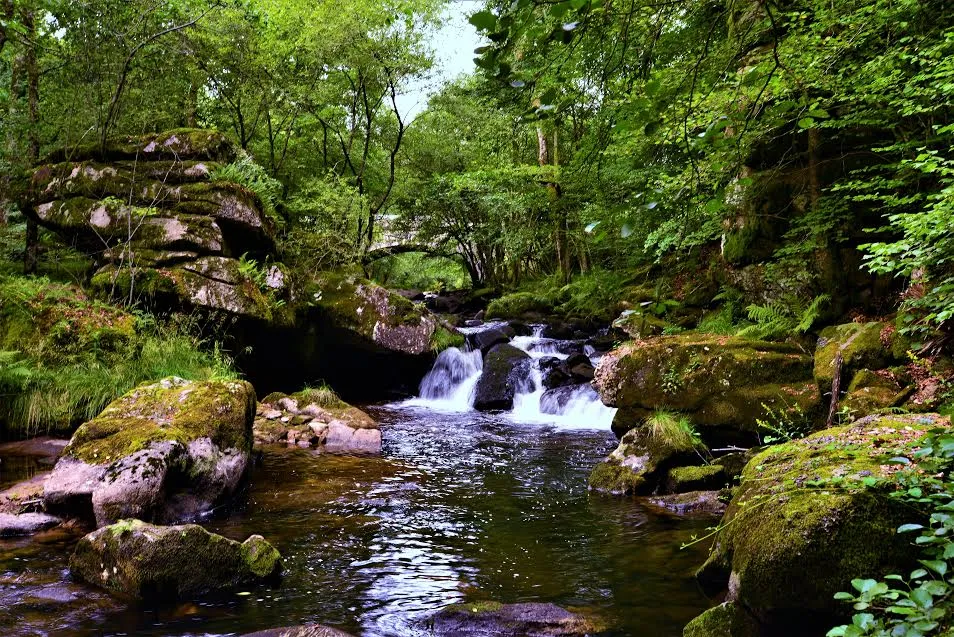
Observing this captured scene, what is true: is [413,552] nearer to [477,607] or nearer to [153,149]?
[477,607]

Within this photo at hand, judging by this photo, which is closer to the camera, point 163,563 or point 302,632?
point 302,632

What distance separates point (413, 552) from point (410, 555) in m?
0.07

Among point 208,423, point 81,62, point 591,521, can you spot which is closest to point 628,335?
point 591,521

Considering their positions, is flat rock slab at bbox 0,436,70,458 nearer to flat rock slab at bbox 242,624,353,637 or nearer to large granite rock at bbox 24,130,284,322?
large granite rock at bbox 24,130,284,322

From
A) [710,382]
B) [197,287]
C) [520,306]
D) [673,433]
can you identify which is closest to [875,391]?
[710,382]

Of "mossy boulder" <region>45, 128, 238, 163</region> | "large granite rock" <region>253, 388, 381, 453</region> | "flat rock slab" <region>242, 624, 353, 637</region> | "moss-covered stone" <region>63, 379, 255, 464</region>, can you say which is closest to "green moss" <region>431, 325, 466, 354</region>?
"large granite rock" <region>253, 388, 381, 453</region>

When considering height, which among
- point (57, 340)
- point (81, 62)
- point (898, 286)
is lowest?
point (57, 340)

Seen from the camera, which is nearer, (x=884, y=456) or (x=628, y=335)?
(x=884, y=456)

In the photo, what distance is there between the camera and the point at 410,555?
17.5ft

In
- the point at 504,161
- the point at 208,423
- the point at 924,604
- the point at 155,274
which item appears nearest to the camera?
the point at 924,604

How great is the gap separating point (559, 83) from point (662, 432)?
615cm

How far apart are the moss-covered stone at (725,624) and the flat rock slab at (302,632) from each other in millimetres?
2198

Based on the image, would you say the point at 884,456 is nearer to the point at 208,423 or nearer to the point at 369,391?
the point at 208,423

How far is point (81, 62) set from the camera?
11.8 meters
